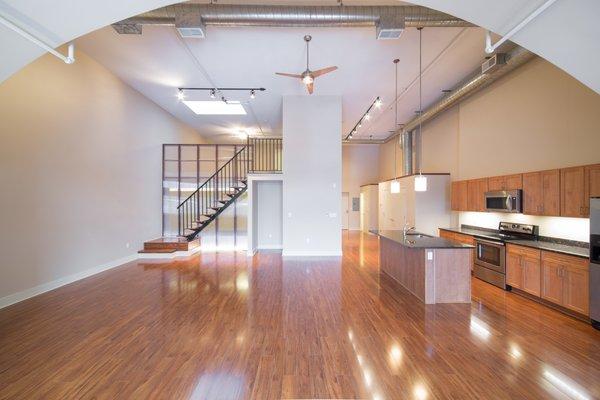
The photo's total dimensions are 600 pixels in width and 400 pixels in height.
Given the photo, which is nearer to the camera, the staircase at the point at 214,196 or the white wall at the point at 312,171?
the white wall at the point at 312,171

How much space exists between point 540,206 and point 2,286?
8.39m

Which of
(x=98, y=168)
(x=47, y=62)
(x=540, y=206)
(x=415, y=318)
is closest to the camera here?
(x=415, y=318)

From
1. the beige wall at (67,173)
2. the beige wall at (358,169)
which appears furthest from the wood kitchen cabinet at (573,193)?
the beige wall at (358,169)

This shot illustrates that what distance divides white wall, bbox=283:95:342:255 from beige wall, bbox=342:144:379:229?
20.4ft

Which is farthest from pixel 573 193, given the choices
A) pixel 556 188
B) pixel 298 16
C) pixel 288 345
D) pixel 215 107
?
pixel 215 107

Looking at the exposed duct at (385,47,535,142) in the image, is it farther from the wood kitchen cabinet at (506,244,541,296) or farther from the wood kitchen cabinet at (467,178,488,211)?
the wood kitchen cabinet at (506,244,541,296)

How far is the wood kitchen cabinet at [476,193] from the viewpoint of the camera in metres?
5.43

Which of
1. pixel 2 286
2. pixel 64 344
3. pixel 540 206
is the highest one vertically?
pixel 540 206

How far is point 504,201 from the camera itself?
4.77 metres

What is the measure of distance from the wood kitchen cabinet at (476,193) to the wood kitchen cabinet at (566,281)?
6.30 ft

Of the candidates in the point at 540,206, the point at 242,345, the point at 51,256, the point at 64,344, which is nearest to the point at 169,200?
the point at 51,256

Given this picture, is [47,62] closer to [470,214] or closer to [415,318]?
[415,318]

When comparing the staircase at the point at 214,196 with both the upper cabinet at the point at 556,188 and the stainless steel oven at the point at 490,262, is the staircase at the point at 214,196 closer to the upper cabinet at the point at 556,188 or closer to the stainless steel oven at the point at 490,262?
the stainless steel oven at the point at 490,262

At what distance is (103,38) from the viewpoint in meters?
4.62
